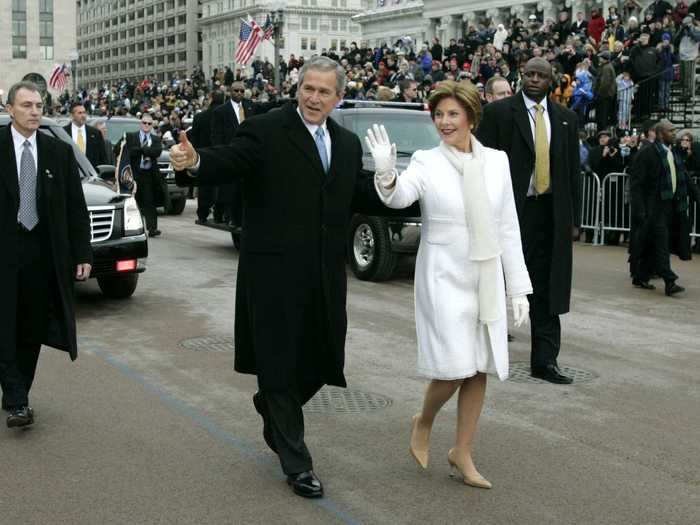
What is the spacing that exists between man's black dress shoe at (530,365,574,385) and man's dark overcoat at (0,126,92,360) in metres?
3.07

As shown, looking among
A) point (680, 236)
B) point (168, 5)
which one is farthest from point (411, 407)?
point (168, 5)

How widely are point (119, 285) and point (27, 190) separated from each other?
4.58 metres

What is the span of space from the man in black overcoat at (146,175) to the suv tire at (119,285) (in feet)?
19.1

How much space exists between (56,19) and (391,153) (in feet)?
460

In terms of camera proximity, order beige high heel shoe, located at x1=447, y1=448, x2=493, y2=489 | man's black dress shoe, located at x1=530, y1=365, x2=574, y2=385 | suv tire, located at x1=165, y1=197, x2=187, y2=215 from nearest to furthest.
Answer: beige high heel shoe, located at x1=447, y1=448, x2=493, y2=489 < man's black dress shoe, located at x1=530, y1=365, x2=574, y2=385 < suv tire, located at x1=165, y1=197, x2=187, y2=215

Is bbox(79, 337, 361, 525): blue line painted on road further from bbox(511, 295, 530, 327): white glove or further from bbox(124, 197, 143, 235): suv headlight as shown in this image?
bbox(124, 197, 143, 235): suv headlight

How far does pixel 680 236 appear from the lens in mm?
12766

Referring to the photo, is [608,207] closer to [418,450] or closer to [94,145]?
[94,145]

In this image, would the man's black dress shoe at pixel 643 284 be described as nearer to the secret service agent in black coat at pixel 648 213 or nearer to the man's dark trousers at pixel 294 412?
the secret service agent in black coat at pixel 648 213

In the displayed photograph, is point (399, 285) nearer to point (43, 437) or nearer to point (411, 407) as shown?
point (411, 407)

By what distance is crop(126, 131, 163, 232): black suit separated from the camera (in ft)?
55.1

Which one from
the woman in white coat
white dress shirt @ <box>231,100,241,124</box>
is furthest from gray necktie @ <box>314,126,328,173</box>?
white dress shirt @ <box>231,100,241,124</box>

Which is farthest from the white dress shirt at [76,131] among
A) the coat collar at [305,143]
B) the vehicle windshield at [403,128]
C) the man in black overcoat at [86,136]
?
A: the coat collar at [305,143]

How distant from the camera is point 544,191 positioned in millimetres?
7559
